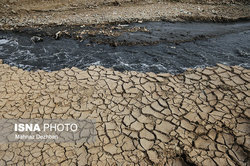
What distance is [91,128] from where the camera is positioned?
2.90m

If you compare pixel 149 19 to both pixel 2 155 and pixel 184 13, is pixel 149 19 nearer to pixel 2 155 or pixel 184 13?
pixel 184 13

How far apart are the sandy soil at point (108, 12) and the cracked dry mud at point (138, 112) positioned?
356 cm

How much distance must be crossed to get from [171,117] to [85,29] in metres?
4.88

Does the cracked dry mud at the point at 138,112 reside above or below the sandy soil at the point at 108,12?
below

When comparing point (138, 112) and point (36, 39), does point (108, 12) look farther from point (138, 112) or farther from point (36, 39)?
point (138, 112)

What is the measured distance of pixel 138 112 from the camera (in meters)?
3.11

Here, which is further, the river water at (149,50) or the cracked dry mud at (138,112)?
the river water at (149,50)

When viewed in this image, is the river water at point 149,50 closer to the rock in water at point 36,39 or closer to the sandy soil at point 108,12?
the rock in water at point 36,39

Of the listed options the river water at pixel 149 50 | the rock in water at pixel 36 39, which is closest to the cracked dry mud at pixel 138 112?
the river water at pixel 149 50

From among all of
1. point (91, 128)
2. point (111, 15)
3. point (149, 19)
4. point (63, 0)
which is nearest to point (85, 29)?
point (111, 15)

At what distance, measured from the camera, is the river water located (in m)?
4.54

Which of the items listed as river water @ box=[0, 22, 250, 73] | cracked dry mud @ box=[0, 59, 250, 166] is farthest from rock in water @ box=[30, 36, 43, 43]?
cracked dry mud @ box=[0, 59, 250, 166]

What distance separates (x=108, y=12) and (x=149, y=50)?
3.57 m

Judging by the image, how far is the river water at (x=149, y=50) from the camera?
4543 mm
